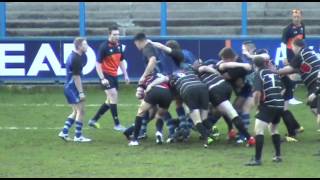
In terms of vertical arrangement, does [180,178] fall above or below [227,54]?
below

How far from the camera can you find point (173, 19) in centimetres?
2809

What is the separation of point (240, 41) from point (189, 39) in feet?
4.58

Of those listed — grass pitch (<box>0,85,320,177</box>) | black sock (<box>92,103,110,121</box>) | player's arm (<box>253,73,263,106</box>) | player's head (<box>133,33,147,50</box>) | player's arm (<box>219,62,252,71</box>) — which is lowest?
grass pitch (<box>0,85,320,177</box>)

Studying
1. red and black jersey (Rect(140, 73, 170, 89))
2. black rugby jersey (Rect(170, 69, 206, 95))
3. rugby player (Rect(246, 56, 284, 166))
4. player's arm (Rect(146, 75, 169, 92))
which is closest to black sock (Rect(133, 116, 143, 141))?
player's arm (Rect(146, 75, 169, 92))

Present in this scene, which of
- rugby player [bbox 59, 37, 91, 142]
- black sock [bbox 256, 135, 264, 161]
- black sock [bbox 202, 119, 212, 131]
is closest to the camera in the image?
black sock [bbox 256, 135, 264, 161]

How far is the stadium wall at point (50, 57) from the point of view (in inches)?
877

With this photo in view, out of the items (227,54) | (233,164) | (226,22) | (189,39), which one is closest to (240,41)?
(189,39)

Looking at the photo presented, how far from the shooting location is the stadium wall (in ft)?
73.1

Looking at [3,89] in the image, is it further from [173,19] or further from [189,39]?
[173,19]

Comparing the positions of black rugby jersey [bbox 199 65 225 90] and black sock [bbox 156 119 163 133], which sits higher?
black rugby jersey [bbox 199 65 225 90]

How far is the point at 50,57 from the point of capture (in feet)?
73.5

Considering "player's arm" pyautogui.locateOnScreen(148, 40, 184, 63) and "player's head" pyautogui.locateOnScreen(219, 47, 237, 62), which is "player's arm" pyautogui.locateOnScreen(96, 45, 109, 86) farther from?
"player's head" pyautogui.locateOnScreen(219, 47, 237, 62)

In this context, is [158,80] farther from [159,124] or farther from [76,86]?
Answer: [76,86]

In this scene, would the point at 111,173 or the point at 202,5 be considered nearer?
the point at 111,173
